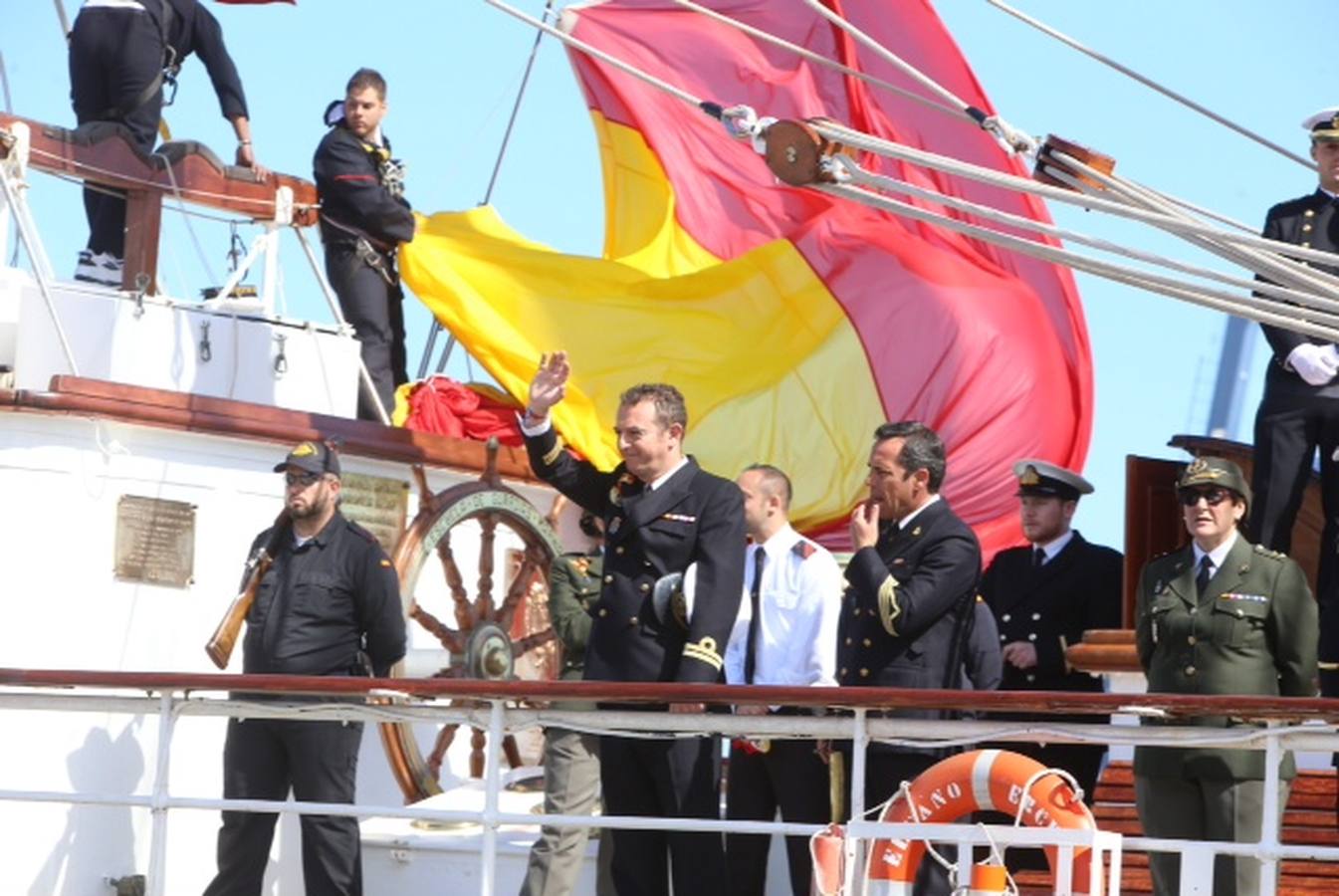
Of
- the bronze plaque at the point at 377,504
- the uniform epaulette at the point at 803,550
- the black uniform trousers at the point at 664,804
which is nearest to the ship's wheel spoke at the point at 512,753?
the bronze plaque at the point at 377,504

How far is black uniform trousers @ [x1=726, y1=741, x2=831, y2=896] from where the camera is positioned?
6473 mm

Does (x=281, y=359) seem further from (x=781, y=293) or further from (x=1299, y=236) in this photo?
Answer: (x=1299, y=236)

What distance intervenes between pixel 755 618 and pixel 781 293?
4485 mm

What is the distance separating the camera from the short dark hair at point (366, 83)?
32.0 ft

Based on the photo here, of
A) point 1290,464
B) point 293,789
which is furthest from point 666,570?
point 1290,464

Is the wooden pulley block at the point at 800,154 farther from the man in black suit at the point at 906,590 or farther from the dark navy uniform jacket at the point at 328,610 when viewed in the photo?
the dark navy uniform jacket at the point at 328,610

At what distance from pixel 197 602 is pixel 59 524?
1.89ft

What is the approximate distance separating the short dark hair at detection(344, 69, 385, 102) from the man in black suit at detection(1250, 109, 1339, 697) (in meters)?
3.79

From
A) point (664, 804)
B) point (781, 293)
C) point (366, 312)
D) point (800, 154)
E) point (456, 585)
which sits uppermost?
point (781, 293)

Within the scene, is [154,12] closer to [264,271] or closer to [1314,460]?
[264,271]

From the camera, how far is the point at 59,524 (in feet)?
26.7

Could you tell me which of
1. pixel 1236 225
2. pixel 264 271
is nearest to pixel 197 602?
pixel 264 271

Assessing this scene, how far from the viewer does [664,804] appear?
6418 millimetres

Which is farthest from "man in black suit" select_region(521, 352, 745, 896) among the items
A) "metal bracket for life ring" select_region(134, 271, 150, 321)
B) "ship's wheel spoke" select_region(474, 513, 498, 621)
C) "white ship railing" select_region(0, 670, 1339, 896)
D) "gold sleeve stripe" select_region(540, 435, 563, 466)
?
"metal bracket for life ring" select_region(134, 271, 150, 321)
